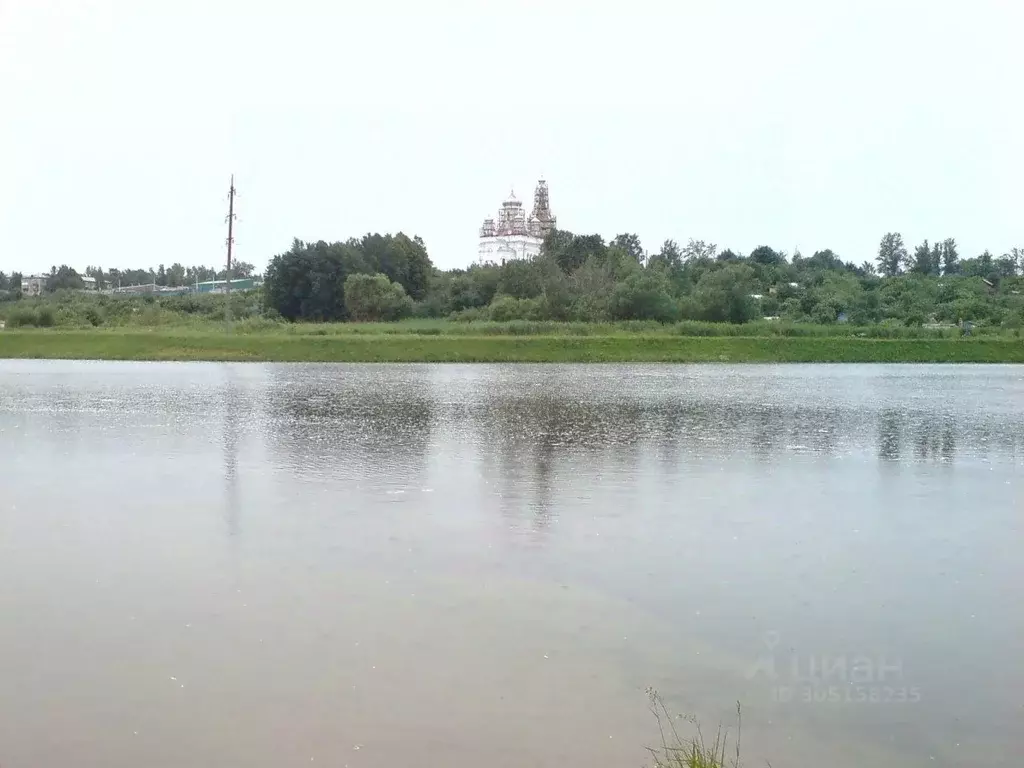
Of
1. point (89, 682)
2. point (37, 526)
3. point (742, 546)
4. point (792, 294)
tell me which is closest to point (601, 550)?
point (742, 546)

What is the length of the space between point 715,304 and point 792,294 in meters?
20.4

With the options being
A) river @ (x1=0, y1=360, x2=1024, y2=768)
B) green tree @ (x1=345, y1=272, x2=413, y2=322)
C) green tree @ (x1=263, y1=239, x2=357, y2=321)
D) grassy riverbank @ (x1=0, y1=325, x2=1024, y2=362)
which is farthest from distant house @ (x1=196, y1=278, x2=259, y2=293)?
river @ (x1=0, y1=360, x2=1024, y2=768)

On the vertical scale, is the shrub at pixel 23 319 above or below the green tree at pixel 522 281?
below

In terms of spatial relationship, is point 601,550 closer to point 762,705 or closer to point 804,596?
point 804,596

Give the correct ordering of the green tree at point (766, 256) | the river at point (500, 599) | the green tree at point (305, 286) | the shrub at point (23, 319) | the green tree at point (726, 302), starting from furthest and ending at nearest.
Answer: the green tree at point (766, 256), the green tree at point (305, 286), the green tree at point (726, 302), the shrub at point (23, 319), the river at point (500, 599)

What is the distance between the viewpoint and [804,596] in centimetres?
734

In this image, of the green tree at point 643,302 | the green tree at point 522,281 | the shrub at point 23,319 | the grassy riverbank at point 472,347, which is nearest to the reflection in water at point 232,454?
the grassy riverbank at point 472,347

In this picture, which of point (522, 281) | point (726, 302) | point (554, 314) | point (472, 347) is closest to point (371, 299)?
point (522, 281)

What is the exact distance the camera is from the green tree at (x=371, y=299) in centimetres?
6656

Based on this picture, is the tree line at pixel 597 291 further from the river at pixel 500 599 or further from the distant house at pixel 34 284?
the distant house at pixel 34 284

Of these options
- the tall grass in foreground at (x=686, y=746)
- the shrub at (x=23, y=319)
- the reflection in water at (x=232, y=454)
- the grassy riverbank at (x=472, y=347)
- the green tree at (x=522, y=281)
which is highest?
the green tree at (x=522, y=281)

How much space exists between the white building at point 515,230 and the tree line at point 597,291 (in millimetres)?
36905

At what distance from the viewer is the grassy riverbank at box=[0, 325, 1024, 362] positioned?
41.6 m

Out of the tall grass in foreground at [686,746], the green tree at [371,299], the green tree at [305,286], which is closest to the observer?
the tall grass in foreground at [686,746]
